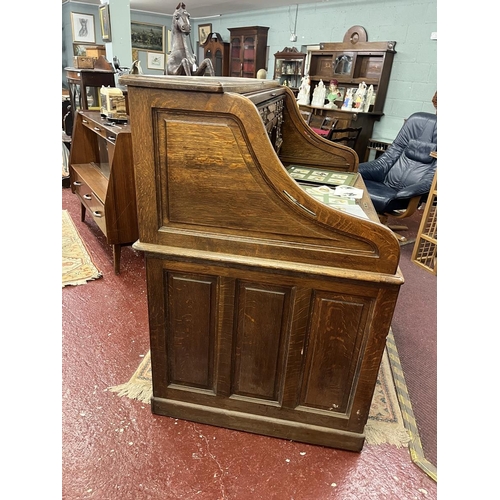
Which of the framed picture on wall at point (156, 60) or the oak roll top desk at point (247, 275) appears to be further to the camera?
the framed picture on wall at point (156, 60)

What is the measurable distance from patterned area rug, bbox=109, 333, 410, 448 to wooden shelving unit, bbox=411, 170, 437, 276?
1.61m

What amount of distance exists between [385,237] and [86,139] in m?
3.31

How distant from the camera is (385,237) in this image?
4.12 ft

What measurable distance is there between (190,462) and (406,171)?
12.1ft

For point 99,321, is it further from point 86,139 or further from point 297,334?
point 86,139

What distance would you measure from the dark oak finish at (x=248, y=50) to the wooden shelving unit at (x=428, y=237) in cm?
540

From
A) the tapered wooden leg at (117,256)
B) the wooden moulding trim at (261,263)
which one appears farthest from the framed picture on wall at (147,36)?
the wooden moulding trim at (261,263)

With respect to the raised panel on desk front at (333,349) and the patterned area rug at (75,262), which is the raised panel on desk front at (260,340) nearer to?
the raised panel on desk front at (333,349)

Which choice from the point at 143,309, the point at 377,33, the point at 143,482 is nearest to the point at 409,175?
the point at 377,33

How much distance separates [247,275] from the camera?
1398mm

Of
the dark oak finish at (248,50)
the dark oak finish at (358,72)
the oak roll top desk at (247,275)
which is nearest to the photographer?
the oak roll top desk at (247,275)

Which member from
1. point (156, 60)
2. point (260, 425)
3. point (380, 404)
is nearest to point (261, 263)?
point (260, 425)

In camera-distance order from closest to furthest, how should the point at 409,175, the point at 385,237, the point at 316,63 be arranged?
the point at 385,237 < the point at 409,175 < the point at 316,63

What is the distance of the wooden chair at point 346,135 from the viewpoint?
209 inches
